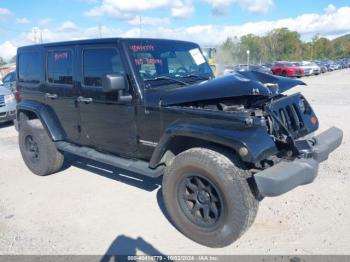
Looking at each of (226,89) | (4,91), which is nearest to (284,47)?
(4,91)

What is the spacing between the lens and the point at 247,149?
3148mm

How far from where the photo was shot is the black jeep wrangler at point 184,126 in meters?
3.30

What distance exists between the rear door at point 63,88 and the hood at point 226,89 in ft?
4.87

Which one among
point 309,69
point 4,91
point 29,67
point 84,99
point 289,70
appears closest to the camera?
point 84,99

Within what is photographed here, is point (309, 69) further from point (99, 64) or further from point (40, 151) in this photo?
point (99, 64)

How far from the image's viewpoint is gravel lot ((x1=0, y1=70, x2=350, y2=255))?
357 cm

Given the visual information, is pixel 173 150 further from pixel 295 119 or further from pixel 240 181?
pixel 295 119

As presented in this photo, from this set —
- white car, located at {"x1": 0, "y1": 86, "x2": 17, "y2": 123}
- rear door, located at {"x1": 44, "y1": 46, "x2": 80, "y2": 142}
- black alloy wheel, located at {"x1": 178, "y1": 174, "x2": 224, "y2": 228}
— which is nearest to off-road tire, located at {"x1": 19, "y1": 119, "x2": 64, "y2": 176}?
rear door, located at {"x1": 44, "y1": 46, "x2": 80, "y2": 142}

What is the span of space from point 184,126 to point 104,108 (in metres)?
1.40

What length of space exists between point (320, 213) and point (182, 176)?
5.71ft

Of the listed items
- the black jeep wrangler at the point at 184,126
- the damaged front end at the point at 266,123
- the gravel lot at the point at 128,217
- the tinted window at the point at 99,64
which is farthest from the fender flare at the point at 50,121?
the damaged front end at the point at 266,123

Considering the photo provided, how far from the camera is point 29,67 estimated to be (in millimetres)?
5887

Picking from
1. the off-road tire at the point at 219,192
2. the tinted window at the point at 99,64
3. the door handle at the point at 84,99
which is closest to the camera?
the off-road tire at the point at 219,192

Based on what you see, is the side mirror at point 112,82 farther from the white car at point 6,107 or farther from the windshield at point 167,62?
the white car at point 6,107
